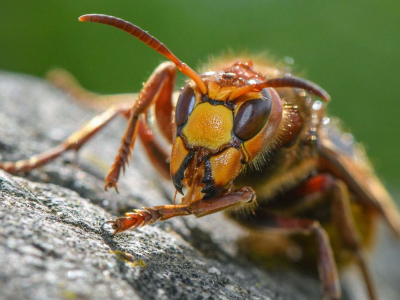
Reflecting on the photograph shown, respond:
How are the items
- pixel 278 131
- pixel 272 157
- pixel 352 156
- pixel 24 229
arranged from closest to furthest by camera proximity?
1. pixel 24 229
2. pixel 278 131
3. pixel 272 157
4. pixel 352 156

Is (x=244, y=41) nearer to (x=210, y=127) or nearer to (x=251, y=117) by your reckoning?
(x=251, y=117)

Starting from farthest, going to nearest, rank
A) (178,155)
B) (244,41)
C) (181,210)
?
1. (244,41)
2. (178,155)
3. (181,210)

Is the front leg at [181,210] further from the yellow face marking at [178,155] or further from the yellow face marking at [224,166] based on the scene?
the yellow face marking at [178,155]

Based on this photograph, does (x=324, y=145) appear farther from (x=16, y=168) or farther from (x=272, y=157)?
(x=16, y=168)

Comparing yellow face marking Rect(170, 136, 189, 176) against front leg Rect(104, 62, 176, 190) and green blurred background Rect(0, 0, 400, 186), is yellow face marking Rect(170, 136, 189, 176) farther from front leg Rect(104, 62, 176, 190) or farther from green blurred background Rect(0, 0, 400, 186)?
green blurred background Rect(0, 0, 400, 186)

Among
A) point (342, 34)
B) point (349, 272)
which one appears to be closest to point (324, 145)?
point (349, 272)

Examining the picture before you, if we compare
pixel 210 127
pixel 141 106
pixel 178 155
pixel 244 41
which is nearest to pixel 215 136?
pixel 210 127
